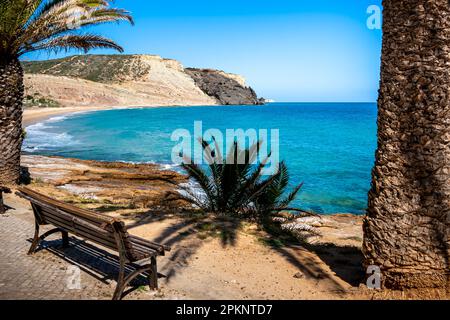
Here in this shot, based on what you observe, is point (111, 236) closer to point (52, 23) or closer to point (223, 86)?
point (52, 23)

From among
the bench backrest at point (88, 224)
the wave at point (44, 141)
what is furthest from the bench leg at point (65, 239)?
the wave at point (44, 141)

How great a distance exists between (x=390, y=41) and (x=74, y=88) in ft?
252

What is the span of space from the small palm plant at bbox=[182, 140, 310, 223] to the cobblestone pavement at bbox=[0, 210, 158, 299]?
380 cm

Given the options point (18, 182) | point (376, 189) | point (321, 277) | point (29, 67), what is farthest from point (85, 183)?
point (29, 67)

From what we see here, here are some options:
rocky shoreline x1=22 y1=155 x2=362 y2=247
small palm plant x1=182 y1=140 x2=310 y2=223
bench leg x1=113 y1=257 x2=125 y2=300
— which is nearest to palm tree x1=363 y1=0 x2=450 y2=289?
bench leg x1=113 y1=257 x2=125 y2=300

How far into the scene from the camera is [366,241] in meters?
4.58

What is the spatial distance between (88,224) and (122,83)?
98787mm

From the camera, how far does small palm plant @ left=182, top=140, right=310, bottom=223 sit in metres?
8.84

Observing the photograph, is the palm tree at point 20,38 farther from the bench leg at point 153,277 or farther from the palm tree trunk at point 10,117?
the bench leg at point 153,277

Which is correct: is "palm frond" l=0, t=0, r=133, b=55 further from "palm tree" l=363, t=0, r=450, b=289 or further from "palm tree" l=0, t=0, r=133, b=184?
"palm tree" l=363, t=0, r=450, b=289

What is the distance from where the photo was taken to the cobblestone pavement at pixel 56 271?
162 inches

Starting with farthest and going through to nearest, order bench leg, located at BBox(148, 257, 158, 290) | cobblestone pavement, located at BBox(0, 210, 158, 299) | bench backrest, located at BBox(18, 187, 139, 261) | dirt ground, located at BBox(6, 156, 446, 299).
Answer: dirt ground, located at BBox(6, 156, 446, 299)
bench leg, located at BBox(148, 257, 158, 290)
cobblestone pavement, located at BBox(0, 210, 158, 299)
bench backrest, located at BBox(18, 187, 139, 261)

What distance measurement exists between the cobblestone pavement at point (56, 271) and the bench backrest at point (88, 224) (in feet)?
1.75

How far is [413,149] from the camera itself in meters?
4.14
